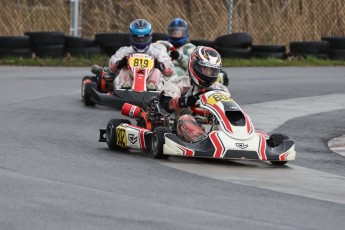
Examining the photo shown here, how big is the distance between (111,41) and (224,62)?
251cm

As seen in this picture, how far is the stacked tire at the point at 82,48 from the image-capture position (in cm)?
2256

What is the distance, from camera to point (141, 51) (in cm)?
1520

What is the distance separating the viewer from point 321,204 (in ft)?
23.8

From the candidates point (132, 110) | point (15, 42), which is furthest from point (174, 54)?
point (15, 42)

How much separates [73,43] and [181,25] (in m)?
6.18

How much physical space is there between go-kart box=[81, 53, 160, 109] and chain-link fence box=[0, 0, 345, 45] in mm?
8284

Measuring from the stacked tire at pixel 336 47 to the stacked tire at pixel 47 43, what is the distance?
20.1 feet

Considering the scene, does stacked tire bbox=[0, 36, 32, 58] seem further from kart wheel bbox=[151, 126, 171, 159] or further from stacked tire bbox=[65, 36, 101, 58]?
kart wheel bbox=[151, 126, 171, 159]

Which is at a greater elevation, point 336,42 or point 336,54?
point 336,42

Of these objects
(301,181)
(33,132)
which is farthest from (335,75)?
(301,181)

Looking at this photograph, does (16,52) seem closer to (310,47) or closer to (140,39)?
(310,47)

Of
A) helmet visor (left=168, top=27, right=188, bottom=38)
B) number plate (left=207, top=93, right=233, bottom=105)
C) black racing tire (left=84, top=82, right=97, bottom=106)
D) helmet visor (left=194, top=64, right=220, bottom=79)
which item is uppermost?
helmet visor (left=168, top=27, right=188, bottom=38)

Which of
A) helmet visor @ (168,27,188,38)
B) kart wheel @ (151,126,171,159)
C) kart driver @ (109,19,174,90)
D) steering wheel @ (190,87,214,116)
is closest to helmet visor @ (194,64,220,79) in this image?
steering wheel @ (190,87,214,116)

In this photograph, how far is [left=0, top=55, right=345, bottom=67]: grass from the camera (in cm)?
2172
